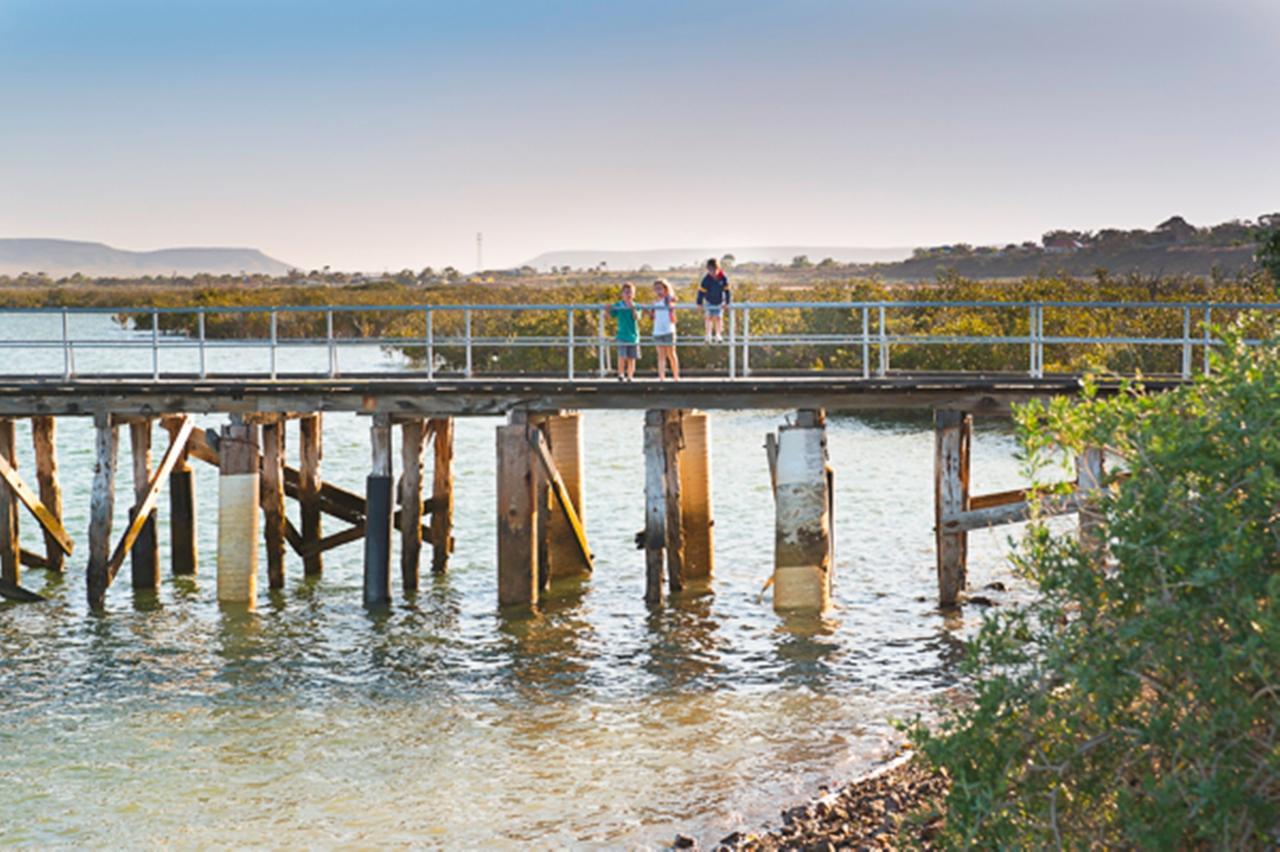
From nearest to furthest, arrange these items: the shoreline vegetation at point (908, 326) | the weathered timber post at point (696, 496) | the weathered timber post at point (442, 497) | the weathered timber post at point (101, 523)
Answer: the weathered timber post at point (101, 523), the weathered timber post at point (696, 496), the weathered timber post at point (442, 497), the shoreline vegetation at point (908, 326)

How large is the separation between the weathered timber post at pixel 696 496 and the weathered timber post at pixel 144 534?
698 centimetres

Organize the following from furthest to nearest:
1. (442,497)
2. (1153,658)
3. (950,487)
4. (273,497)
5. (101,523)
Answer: (442,497)
(273,497)
(101,523)
(950,487)
(1153,658)

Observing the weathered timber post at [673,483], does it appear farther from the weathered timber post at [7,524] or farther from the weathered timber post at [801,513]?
the weathered timber post at [7,524]

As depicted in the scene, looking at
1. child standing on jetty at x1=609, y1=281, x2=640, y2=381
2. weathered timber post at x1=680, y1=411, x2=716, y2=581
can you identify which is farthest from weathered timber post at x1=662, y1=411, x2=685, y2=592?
child standing on jetty at x1=609, y1=281, x2=640, y2=381

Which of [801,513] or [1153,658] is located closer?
[1153,658]

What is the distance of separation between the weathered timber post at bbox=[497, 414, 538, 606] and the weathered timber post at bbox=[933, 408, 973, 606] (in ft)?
15.9

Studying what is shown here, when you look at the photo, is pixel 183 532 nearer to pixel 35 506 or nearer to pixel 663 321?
pixel 35 506

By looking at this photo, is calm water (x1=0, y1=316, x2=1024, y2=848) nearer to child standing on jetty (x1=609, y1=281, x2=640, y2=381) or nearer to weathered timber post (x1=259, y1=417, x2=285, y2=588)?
weathered timber post (x1=259, y1=417, x2=285, y2=588)

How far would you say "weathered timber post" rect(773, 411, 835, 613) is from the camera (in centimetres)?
1900

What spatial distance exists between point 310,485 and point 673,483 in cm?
538

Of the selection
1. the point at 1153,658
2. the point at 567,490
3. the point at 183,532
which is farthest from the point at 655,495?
the point at 1153,658

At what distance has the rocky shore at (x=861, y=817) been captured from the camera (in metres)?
10.1

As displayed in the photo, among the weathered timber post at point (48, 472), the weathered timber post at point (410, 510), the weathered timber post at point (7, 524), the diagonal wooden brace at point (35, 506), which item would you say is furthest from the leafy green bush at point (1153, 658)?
the weathered timber post at point (48, 472)

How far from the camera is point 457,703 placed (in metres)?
16.0
